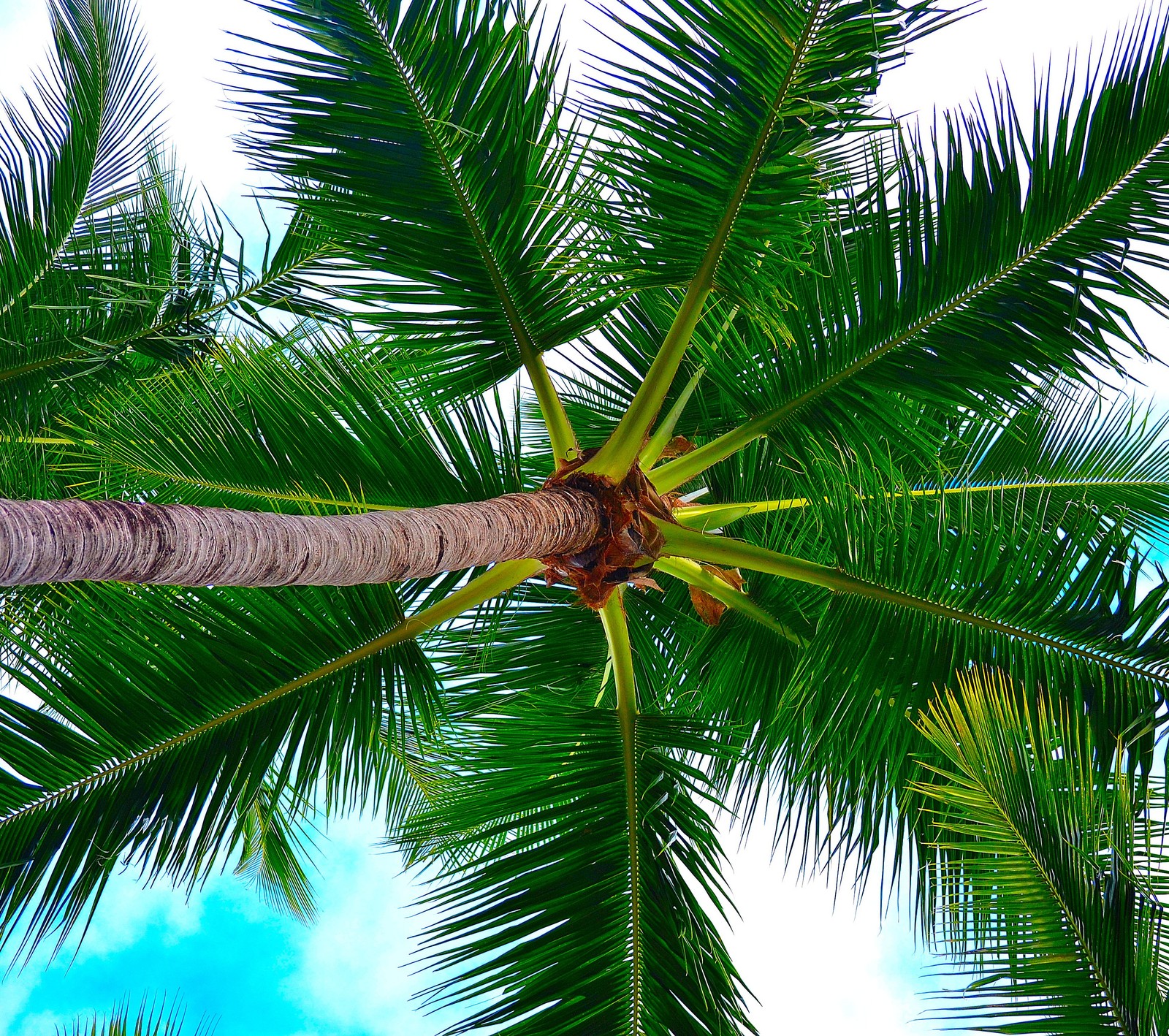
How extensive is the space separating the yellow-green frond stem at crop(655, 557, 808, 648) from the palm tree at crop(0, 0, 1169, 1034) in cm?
2

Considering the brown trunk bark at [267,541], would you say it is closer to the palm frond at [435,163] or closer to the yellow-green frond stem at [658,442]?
the yellow-green frond stem at [658,442]

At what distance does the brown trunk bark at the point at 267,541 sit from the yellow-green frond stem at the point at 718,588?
660 millimetres

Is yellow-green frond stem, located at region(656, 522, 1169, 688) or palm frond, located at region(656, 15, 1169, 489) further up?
palm frond, located at region(656, 15, 1169, 489)

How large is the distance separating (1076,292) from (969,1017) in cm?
222

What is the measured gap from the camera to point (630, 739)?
11.8ft

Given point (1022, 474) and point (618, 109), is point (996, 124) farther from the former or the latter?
point (1022, 474)

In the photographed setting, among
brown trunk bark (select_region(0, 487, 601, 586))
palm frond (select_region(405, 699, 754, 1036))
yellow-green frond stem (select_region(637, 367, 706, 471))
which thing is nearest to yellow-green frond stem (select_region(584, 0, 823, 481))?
yellow-green frond stem (select_region(637, 367, 706, 471))

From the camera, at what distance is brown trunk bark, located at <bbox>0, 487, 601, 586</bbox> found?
1.82 meters

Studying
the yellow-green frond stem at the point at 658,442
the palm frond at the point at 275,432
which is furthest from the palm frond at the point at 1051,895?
the palm frond at the point at 275,432

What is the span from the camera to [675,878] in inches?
133

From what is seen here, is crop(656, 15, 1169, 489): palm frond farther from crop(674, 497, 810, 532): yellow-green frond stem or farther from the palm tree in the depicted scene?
crop(674, 497, 810, 532): yellow-green frond stem

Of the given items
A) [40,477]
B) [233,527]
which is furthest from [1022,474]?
[40,477]

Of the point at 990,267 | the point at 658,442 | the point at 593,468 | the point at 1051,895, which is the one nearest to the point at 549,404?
the point at 593,468

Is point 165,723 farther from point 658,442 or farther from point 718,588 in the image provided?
point 718,588
